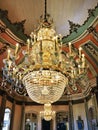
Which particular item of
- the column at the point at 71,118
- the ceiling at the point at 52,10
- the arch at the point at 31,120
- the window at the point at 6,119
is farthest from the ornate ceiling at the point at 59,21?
the arch at the point at 31,120

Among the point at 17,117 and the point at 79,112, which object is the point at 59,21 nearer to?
the point at 79,112

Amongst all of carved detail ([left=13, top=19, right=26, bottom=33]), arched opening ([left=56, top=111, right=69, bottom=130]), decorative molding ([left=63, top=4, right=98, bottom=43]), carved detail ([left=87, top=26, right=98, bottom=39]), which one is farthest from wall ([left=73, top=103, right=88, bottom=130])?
carved detail ([left=13, top=19, right=26, bottom=33])

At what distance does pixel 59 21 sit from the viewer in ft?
26.2

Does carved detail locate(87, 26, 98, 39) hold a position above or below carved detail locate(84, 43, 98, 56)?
above

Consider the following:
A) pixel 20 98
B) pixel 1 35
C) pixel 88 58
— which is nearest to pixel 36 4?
pixel 1 35

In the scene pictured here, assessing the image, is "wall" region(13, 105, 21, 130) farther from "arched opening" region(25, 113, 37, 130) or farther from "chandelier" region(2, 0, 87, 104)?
"chandelier" region(2, 0, 87, 104)

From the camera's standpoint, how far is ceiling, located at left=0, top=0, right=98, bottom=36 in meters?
6.92

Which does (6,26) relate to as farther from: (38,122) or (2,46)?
(38,122)

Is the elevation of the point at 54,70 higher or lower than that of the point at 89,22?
lower

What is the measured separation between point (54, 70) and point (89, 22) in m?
3.58

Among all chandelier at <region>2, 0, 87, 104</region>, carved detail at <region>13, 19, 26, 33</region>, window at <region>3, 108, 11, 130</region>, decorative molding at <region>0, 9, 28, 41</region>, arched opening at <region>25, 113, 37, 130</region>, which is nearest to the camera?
chandelier at <region>2, 0, 87, 104</region>

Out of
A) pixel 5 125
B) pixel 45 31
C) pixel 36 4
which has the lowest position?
pixel 5 125

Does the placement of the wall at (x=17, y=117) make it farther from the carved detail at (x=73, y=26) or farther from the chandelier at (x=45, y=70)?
the carved detail at (x=73, y=26)

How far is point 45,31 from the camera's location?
578 cm
